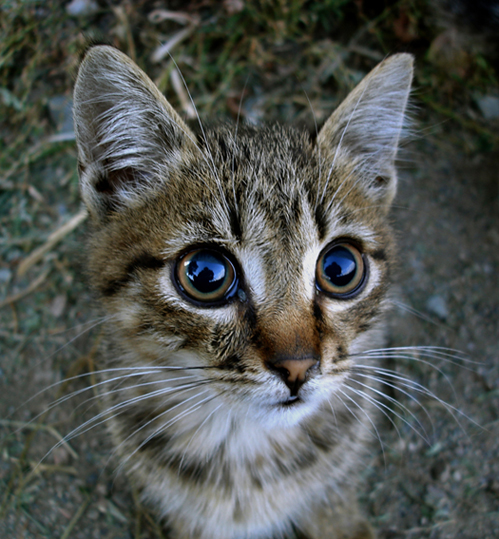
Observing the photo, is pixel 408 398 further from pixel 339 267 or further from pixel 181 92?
pixel 181 92

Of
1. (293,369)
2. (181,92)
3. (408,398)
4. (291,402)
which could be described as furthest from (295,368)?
(181,92)

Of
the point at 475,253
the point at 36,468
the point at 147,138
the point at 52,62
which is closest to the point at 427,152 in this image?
the point at 475,253

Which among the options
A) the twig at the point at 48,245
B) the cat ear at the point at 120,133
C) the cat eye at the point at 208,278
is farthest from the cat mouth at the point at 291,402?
the twig at the point at 48,245

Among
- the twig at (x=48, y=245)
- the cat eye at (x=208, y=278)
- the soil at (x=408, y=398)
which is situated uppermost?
the twig at (x=48, y=245)

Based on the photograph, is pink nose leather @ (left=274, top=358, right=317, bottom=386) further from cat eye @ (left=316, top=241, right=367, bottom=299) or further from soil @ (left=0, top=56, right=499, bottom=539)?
soil @ (left=0, top=56, right=499, bottom=539)

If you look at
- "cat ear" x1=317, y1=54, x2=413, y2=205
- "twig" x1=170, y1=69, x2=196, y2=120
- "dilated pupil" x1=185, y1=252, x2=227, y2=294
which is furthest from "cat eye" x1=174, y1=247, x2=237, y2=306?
"twig" x1=170, y1=69, x2=196, y2=120

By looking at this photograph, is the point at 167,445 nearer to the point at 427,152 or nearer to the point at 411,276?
the point at 411,276

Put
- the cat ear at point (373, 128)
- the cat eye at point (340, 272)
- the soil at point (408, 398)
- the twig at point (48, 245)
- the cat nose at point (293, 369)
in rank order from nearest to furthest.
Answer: the cat nose at point (293, 369), the cat eye at point (340, 272), the cat ear at point (373, 128), the soil at point (408, 398), the twig at point (48, 245)

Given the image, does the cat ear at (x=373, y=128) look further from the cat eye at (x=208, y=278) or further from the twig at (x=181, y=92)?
the twig at (x=181, y=92)
